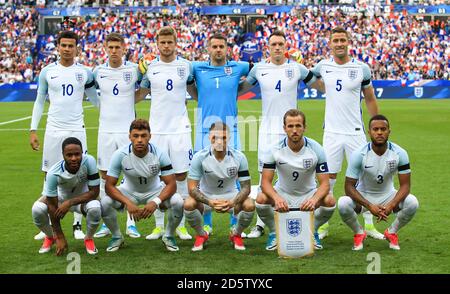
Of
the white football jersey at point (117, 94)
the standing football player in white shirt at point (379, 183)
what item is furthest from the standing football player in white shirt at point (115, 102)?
the standing football player in white shirt at point (379, 183)

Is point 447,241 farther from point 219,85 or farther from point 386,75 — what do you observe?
point 386,75

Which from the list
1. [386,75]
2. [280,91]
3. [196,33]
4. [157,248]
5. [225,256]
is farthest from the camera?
[196,33]

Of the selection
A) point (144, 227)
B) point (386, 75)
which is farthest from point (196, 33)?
point (144, 227)

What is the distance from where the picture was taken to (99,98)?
847 centimetres

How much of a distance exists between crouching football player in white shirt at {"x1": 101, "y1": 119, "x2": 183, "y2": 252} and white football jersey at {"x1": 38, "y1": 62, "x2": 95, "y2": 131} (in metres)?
1.10

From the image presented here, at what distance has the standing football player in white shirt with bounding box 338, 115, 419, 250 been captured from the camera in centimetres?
707

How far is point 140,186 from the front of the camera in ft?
24.5

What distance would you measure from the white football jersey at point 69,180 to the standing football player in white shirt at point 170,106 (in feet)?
3.84

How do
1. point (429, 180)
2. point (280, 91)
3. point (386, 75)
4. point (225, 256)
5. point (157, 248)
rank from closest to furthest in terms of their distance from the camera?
point (225, 256) < point (157, 248) < point (280, 91) < point (429, 180) < point (386, 75)

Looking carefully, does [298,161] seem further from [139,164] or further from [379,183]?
[139,164]

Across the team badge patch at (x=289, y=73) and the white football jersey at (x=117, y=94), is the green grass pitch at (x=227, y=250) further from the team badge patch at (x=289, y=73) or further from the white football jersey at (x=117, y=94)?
the team badge patch at (x=289, y=73)

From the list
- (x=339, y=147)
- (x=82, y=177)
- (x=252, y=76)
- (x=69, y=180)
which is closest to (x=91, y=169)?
(x=82, y=177)

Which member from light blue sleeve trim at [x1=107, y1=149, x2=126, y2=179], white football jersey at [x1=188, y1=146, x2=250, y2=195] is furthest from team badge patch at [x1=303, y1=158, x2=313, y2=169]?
light blue sleeve trim at [x1=107, y1=149, x2=126, y2=179]

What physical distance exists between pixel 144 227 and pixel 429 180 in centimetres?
540
